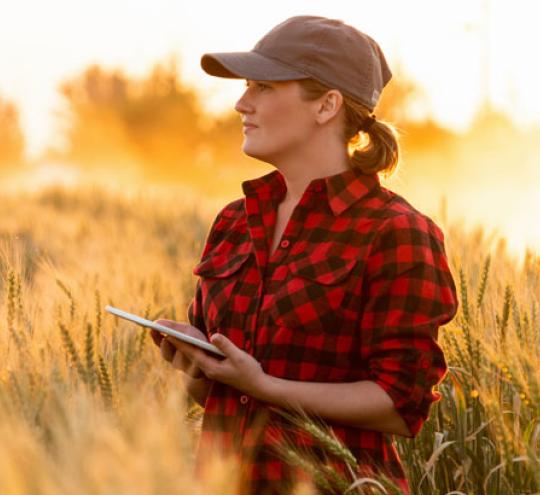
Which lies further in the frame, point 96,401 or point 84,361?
point 84,361

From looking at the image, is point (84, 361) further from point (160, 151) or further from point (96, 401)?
point (160, 151)

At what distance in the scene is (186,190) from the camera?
11695 millimetres

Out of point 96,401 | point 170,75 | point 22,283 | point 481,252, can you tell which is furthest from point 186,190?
point 170,75

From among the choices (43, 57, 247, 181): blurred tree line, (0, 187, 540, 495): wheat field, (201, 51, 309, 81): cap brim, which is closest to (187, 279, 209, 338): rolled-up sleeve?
(0, 187, 540, 495): wheat field

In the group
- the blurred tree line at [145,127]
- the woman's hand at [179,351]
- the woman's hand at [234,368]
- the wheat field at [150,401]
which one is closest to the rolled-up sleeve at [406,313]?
the wheat field at [150,401]

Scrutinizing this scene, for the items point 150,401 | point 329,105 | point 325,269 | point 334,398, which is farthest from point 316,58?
point 150,401

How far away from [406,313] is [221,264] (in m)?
0.47

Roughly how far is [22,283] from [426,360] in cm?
100

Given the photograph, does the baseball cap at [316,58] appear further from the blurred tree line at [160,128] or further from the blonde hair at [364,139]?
the blurred tree line at [160,128]

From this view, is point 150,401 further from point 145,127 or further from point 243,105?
point 145,127

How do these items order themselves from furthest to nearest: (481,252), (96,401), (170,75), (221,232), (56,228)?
1. (170,75)
2. (56,228)
3. (481,252)
4. (221,232)
5. (96,401)

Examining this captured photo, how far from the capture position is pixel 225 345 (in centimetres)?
209

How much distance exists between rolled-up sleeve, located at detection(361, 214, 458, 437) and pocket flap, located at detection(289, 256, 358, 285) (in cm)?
5

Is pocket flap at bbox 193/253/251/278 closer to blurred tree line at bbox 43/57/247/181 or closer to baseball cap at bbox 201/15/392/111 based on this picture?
baseball cap at bbox 201/15/392/111
